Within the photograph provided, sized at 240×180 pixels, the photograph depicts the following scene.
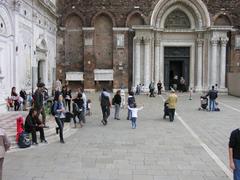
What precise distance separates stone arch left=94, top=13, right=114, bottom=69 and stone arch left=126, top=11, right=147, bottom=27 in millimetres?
1555

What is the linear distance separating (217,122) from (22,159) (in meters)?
8.88

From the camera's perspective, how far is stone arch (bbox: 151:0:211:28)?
29328 millimetres

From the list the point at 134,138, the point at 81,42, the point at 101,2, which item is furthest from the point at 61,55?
the point at 134,138

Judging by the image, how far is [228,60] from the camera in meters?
29.8

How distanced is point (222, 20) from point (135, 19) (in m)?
7.13

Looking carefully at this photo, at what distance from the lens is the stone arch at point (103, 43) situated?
2975 cm

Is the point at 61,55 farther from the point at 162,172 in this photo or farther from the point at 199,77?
the point at 162,172

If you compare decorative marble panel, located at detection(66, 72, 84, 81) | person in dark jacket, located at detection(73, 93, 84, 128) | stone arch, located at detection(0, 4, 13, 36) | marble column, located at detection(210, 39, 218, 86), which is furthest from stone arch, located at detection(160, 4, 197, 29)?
person in dark jacket, located at detection(73, 93, 84, 128)

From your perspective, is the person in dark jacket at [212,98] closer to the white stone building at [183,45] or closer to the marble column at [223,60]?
the white stone building at [183,45]

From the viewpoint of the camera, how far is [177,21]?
1201 inches

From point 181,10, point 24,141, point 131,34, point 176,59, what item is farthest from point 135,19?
point 24,141

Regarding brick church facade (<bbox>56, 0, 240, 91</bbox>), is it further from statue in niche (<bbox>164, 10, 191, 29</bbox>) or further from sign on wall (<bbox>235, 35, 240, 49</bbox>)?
statue in niche (<bbox>164, 10, 191, 29</bbox>)

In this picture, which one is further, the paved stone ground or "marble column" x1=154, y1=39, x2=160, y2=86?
"marble column" x1=154, y1=39, x2=160, y2=86

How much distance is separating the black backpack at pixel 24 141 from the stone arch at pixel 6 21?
709 centimetres
